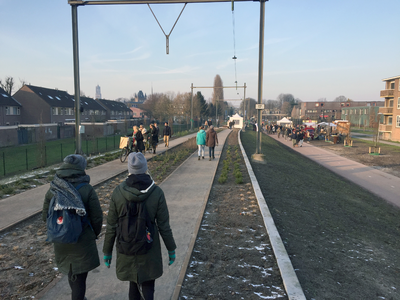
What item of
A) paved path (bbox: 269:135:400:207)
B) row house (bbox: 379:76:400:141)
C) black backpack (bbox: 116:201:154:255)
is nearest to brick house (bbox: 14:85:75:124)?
paved path (bbox: 269:135:400:207)

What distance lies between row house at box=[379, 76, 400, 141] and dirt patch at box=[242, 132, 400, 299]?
116 feet

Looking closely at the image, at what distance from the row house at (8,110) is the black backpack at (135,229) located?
45.0 m

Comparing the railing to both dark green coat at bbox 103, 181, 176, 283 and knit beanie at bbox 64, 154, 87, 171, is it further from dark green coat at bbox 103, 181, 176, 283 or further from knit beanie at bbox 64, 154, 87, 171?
knit beanie at bbox 64, 154, 87, 171

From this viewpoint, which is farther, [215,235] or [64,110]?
[64,110]

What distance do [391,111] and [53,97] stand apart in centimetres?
5295

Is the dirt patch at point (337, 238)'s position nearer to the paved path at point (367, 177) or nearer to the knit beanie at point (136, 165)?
the paved path at point (367, 177)

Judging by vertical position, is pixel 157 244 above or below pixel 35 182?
above

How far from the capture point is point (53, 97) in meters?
52.3

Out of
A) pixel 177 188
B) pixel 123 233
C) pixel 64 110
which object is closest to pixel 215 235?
pixel 123 233

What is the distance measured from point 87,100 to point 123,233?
69.8m

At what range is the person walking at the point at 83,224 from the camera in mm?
3020

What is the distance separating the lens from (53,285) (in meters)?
3.89

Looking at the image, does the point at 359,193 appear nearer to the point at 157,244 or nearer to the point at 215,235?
the point at 215,235

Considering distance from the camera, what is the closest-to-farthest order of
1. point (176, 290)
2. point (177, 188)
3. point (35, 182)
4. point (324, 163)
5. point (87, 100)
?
point (176, 290)
point (177, 188)
point (35, 182)
point (324, 163)
point (87, 100)
